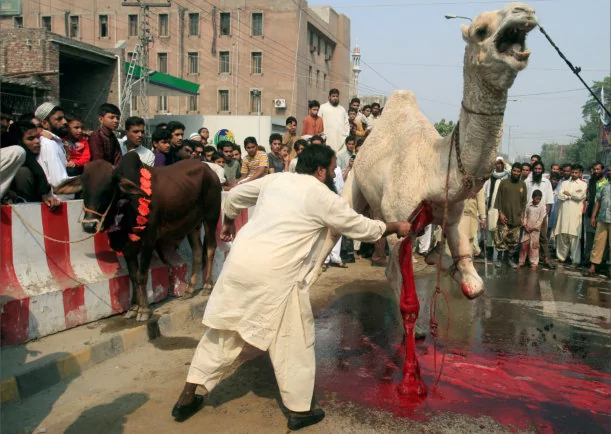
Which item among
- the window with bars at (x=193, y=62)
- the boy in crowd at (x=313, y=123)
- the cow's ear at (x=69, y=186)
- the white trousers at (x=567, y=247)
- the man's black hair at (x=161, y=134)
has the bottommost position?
the white trousers at (x=567, y=247)

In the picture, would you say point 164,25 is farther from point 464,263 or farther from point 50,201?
point 464,263

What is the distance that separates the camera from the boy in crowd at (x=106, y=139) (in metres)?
5.91

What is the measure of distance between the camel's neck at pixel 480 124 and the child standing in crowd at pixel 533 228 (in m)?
7.39

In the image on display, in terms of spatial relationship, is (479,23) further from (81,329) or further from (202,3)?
(202,3)

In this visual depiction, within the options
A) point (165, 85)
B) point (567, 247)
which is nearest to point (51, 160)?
point (567, 247)

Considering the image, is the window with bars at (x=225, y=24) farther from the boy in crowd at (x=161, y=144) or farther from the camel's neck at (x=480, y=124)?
the camel's neck at (x=480, y=124)

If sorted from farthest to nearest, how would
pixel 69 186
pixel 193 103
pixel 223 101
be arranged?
pixel 193 103 → pixel 223 101 → pixel 69 186

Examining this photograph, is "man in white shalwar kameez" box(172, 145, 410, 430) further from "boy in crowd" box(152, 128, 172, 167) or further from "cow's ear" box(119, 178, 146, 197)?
"boy in crowd" box(152, 128, 172, 167)

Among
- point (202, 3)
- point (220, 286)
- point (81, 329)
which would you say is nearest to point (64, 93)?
point (81, 329)

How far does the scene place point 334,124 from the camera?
35.5ft

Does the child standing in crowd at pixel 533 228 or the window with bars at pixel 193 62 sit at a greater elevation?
the window with bars at pixel 193 62

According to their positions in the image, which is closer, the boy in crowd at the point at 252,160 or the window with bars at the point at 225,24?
the boy in crowd at the point at 252,160

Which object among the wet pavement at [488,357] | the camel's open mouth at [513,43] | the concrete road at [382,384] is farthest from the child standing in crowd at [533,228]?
the camel's open mouth at [513,43]

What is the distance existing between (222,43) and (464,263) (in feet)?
139
